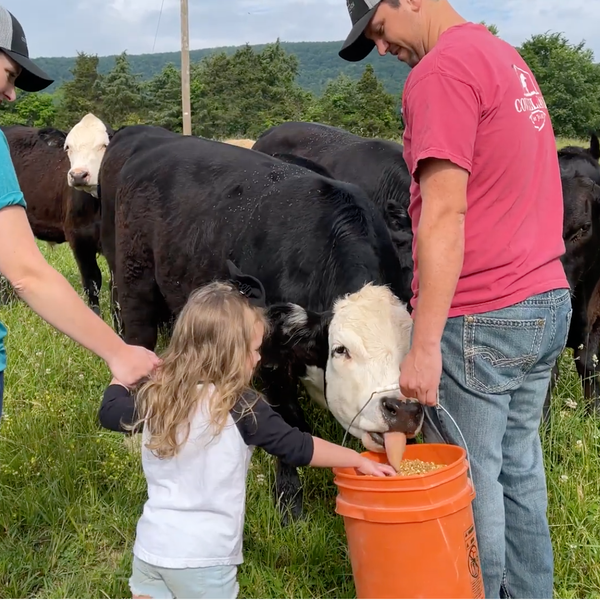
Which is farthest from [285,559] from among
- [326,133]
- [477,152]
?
[326,133]

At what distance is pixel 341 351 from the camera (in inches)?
128

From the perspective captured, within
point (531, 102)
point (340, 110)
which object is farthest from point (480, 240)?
point (340, 110)

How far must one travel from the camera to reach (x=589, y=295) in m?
5.15

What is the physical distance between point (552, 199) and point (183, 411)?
4.53ft

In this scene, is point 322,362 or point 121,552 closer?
point 121,552

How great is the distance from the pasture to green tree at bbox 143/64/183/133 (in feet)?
176

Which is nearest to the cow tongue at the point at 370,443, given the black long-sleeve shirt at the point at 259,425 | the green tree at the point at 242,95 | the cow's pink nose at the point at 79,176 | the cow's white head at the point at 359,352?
the cow's white head at the point at 359,352

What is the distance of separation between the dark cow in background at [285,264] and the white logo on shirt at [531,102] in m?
1.10

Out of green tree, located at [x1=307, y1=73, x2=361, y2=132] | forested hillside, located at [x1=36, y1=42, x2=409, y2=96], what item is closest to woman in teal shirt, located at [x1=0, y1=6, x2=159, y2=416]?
green tree, located at [x1=307, y1=73, x2=361, y2=132]

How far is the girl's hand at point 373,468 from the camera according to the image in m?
2.39

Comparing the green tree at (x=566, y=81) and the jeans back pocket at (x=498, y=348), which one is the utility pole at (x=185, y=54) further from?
the green tree at (x=566, y=81)

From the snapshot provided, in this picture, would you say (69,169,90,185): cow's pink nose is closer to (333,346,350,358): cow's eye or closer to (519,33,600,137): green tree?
(333,346,350,358): cow's eye

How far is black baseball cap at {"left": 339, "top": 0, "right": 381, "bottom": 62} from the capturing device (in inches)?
89.9

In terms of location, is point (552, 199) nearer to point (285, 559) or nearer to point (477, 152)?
point (477, 152)
